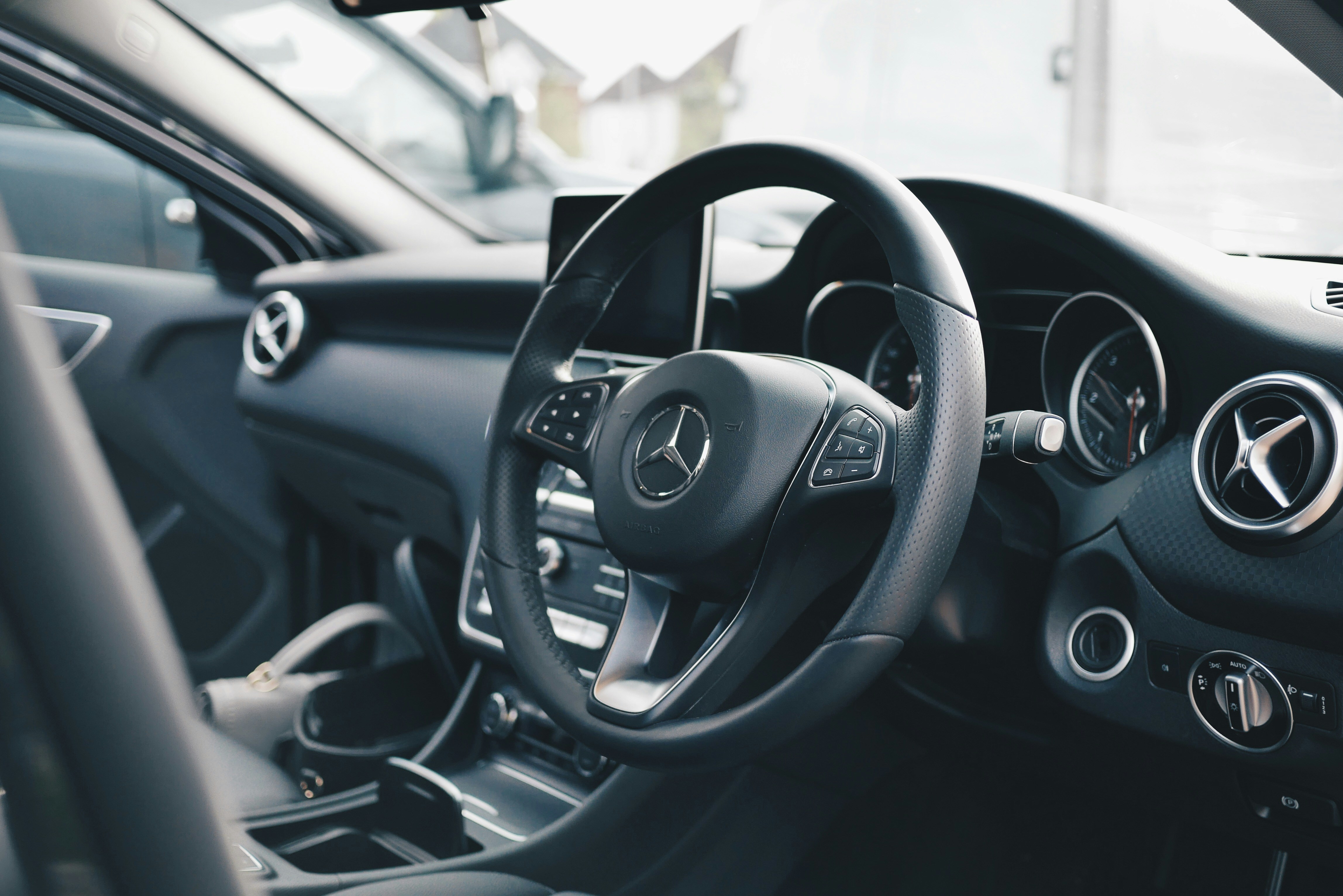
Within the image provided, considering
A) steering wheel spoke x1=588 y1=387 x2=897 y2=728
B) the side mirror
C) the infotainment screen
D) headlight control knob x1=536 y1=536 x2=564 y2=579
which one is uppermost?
the side mirror

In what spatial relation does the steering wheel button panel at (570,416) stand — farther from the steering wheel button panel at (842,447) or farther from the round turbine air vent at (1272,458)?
the round turbine air vent at (1272,458)

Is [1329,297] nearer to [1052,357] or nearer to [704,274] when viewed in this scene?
[1052,357]

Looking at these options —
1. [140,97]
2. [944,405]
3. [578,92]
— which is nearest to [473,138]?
[140,97]

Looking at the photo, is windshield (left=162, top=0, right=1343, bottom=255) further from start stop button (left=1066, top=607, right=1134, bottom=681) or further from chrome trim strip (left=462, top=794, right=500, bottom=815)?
chrome trim strip (left=462, top=794, right=500, bottom=815)

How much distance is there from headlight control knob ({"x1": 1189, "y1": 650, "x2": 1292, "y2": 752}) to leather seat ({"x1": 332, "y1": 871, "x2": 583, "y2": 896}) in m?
0.66

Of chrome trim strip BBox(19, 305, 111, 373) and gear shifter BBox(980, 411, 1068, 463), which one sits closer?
gear shifter BBox(980, 411, 1068, 463)

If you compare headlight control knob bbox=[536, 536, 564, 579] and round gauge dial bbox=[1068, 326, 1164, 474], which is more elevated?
round gauge dial bbox=[1068, 326, 1164, 474]

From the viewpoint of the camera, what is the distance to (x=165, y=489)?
90.7 inches

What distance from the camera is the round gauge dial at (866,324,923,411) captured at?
52.5 inches

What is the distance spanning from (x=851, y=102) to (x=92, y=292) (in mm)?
1977

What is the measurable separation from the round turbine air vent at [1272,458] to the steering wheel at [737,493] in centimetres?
28

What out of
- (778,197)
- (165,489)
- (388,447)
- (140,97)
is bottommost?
(165,489)

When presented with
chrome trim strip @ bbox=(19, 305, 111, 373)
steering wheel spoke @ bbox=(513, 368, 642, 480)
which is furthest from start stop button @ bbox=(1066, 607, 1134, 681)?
chrome trim strip @ bbox=(19, 305, 111, 373)

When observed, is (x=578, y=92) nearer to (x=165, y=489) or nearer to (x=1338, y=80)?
(x=165, y=489)
